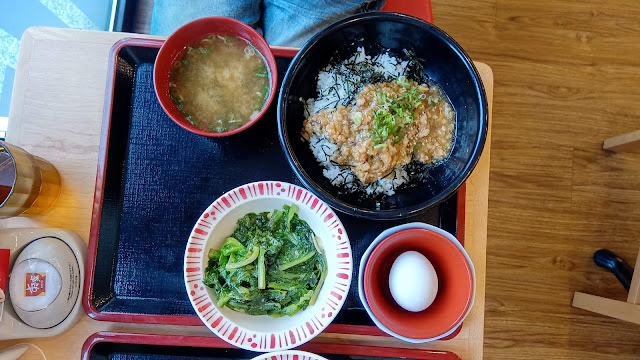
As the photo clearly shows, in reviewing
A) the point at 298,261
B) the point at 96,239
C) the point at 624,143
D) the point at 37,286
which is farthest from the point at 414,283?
the point at 624,143

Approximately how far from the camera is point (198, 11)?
1.68m

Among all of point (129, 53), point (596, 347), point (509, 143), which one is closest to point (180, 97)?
point (129, 53)

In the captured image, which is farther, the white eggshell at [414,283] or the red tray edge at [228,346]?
the red tray edge at [228,346]

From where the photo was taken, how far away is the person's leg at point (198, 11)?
66.2 inches

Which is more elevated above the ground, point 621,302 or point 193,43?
point 193,43

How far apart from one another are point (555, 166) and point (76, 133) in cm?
240

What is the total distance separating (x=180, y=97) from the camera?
57.4 inches

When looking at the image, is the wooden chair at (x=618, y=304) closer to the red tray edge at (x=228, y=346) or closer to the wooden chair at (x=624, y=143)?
the wooden chair at (x=624, y=143)

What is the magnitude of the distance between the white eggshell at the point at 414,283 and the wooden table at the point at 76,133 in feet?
0.66

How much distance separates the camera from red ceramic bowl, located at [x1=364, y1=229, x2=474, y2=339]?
4.17 ft

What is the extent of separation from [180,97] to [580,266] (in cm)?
230

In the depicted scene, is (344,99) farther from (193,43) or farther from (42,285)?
(42,285)

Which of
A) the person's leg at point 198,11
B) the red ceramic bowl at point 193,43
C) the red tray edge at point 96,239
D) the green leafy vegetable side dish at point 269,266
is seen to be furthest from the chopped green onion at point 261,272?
the person's leg at point 198,11

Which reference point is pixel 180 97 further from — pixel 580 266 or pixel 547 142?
pixel 580 266
